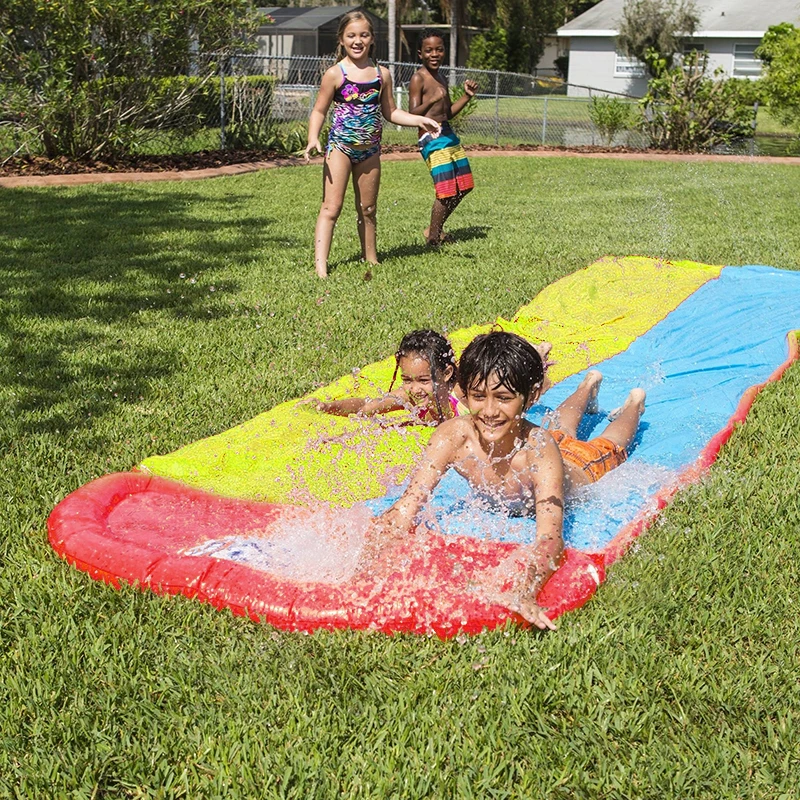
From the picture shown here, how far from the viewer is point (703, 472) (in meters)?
3.81

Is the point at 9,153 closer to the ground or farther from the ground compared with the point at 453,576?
farther from the ground

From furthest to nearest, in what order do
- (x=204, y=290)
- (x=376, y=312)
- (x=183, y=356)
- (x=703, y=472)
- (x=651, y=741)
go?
(x=204, y=290)
(x=376, y=312)
(x=183, y=356)
(x=703, y=472)
(x=651, y=741)

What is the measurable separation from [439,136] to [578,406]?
467 cm

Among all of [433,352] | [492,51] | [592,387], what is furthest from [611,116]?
[492,51]

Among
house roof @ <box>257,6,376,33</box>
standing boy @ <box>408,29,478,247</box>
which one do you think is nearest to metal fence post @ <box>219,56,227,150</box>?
standing boy @ <box>408,29,478,247</box>

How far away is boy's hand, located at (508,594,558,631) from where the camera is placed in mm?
2746

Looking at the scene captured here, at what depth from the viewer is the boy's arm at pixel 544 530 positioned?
9.09ft

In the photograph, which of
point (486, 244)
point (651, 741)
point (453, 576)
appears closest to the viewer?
point (651, 741)

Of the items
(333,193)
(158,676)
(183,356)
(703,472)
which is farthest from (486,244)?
(158,676)

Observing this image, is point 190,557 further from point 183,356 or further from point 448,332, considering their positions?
point 448,332

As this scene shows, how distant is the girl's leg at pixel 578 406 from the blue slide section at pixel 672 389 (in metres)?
0.08

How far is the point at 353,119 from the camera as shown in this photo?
6.99 metres

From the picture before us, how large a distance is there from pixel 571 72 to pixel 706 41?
617 cm

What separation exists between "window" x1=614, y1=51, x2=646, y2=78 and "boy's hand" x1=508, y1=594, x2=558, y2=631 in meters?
42.4
